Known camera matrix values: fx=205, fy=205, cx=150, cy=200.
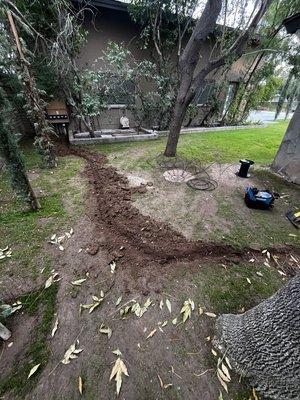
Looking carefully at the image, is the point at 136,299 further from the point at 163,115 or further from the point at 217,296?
the point at 163,115

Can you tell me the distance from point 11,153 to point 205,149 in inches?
212

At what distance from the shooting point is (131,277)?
2.36 m

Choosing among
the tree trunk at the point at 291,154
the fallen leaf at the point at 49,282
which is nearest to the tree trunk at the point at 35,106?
the fallen leaf at the point at 49,282

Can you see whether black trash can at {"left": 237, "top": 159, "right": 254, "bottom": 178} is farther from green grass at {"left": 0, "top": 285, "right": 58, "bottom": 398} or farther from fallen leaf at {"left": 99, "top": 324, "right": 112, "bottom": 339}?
green grass at {"left": 0, "top": 285, "right": 58, "bottom": 398}

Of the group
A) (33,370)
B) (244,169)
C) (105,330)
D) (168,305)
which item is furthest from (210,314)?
(244,169)

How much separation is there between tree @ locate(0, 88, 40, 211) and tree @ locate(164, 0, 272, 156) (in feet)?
11.9

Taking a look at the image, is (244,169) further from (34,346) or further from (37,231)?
(34,346)

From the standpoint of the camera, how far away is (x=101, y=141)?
660 centimetres

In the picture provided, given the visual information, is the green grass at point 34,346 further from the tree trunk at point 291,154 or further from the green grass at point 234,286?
the tree trunk at point 291,154

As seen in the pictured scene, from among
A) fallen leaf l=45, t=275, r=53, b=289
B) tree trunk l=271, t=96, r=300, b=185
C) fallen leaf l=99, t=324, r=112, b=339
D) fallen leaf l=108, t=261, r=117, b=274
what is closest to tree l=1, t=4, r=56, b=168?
fallen leaf l=45, t=275, r=53, b=289

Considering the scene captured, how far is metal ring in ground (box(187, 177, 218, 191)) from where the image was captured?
4.34m

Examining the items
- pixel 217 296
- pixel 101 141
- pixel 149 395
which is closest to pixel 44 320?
A: pixel 149 395

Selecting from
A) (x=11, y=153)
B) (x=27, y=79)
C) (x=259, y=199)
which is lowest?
(x=259, y=199)

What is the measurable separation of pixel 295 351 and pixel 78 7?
886cm
